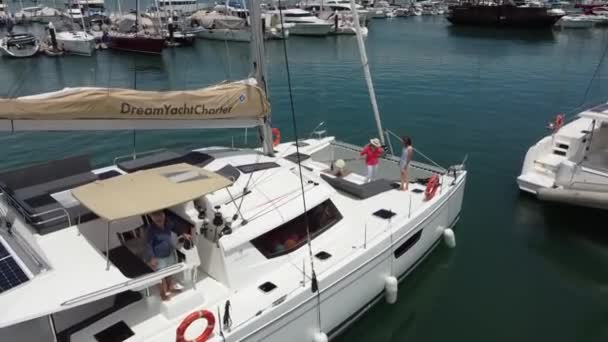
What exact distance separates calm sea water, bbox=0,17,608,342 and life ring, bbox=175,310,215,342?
Answer: 12.5 feet

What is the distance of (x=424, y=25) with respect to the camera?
74188 millimetres

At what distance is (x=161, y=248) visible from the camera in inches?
281

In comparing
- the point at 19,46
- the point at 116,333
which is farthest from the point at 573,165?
the point at 19,46

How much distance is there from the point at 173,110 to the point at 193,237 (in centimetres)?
264

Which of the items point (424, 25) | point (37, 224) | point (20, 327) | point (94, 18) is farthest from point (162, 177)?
point (424, 25)

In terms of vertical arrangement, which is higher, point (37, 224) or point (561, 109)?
point (37, 224)

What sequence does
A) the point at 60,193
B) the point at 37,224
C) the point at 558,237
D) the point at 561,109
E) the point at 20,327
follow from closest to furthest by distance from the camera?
the point at 20,327 < the point at 37,224 < the point at 60,193 < the point at 558,237 < the point at 561,109

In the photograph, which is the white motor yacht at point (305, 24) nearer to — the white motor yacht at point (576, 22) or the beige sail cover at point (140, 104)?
the white motor yacht at point (576, 22)

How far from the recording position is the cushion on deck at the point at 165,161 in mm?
10000

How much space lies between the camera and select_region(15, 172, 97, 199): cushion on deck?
837 centimetres

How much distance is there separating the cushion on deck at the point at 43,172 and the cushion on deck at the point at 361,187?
19.5 feet

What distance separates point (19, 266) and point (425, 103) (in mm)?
23210

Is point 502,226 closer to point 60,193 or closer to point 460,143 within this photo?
point 460,143

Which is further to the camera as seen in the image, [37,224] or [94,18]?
[94,18]
